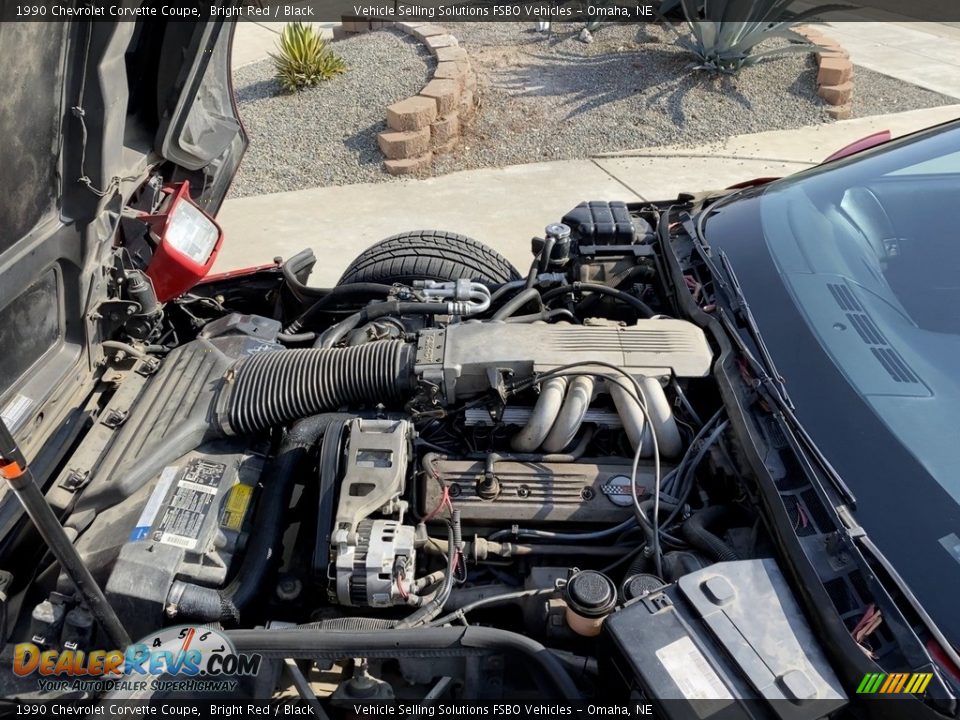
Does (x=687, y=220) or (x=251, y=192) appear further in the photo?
(x=251, y=192)

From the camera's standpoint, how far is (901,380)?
1.71 m

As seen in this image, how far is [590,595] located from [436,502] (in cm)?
49

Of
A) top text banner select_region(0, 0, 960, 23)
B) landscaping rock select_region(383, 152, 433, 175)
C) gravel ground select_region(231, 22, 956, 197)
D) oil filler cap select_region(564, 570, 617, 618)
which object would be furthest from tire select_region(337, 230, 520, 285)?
gravel ground select_region(231, 22, 956, 197)

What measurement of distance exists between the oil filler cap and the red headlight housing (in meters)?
1.65

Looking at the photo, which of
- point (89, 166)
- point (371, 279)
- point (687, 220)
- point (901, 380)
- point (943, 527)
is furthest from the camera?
point (371, 279)

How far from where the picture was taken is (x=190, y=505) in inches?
74.6

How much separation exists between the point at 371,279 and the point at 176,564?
1561 millimetres

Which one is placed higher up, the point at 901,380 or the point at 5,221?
the point at 5,221

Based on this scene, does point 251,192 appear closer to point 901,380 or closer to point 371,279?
point 371,279

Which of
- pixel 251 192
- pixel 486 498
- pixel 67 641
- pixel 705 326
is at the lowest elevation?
pixel 251 192

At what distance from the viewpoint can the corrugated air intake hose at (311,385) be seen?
2.12m

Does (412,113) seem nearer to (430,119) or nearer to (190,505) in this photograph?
(430,119)

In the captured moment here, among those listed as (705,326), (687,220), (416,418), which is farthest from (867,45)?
(416,418)

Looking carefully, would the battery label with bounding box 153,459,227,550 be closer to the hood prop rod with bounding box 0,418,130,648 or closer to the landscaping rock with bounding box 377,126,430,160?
the hood prop rod with bounding box 0,418,130,648
